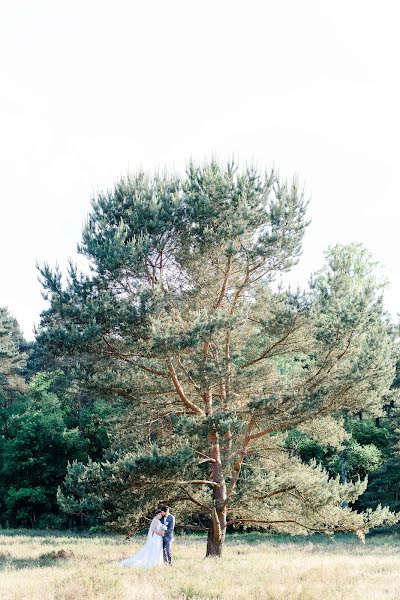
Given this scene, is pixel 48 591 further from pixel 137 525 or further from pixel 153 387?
pixel 153 387

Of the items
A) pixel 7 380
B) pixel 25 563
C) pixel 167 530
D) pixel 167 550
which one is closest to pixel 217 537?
pixel 167 550

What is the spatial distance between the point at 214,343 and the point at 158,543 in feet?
17.9

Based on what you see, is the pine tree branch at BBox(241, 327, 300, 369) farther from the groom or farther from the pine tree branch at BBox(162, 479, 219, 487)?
the groom

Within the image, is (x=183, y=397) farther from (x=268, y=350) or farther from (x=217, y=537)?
(x=217, y=537)

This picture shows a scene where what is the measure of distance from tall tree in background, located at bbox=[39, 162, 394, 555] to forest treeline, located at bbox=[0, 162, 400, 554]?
0.05 meters

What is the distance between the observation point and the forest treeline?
47.8 ft

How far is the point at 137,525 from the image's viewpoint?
52.1 feet

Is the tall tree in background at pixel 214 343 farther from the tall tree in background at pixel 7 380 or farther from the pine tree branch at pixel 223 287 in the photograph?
the tall tree in background at pixel 7 380

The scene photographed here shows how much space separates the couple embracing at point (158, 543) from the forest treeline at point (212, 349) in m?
0.52

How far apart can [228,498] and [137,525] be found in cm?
261

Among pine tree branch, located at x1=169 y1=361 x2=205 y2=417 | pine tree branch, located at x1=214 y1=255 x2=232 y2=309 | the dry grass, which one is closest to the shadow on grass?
the dry grass

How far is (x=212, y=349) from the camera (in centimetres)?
1650

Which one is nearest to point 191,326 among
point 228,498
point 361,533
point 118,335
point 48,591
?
point 118,335

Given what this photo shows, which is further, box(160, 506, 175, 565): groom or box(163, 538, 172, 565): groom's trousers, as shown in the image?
box(163, 538, 172, 565): groom's trousers
